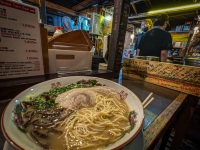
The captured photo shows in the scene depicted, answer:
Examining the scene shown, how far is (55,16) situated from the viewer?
304 inches

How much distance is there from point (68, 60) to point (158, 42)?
106 inches

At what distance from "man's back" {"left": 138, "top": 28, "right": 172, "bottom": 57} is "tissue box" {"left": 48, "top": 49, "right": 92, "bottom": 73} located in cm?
224

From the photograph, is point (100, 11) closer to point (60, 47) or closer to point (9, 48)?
Result: point (60, 47)

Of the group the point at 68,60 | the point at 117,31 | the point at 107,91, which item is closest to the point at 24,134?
the point at 107,91

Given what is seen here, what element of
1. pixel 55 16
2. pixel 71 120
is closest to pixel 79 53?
pixel 71 120

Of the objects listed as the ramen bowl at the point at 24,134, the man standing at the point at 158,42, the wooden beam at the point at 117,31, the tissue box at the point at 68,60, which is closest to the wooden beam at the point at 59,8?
the man standing at the point at 158,42

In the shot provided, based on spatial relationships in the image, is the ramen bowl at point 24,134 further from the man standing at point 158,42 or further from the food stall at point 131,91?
the man standing at point 158,42

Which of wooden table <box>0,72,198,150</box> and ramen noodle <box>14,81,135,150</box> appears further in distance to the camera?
wooden table <box>0,72,198,150</box>

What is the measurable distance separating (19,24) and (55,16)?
26.9 ft

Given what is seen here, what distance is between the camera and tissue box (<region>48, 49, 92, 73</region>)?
4.50ft

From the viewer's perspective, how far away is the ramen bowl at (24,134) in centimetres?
44

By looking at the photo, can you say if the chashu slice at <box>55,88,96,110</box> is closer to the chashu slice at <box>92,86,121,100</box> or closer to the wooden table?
the chashu slice at <box>92,86,121,100</box>

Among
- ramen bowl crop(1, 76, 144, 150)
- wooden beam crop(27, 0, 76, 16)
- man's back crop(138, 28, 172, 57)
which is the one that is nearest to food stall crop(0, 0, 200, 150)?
ramen bowl crop(1, 76, 144, 150)

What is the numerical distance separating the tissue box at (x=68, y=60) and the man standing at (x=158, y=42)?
7.38 feet
